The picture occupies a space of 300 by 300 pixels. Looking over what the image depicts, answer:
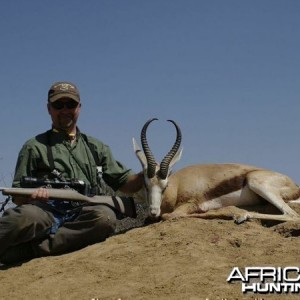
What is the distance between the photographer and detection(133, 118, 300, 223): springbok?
7.64 metres

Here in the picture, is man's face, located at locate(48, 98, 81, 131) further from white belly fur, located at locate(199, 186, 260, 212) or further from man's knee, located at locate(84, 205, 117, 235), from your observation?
white belly fur, located at locate(199, 186, 260, 212)

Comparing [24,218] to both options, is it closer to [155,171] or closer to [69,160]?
[69,160]

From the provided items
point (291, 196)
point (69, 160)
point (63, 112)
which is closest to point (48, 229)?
point (69, 160)

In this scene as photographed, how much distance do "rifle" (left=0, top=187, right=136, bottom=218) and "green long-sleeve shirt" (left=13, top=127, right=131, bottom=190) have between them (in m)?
0.26

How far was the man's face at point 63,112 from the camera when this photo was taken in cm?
649

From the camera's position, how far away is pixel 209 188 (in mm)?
8445

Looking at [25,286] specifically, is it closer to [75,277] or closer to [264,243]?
[75,277]

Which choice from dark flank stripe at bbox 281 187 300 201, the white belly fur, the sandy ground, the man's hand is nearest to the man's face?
the man's hand

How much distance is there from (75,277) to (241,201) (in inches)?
152

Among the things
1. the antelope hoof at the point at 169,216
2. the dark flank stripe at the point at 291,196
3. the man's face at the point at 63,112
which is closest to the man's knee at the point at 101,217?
the man's face at the point at 63,112

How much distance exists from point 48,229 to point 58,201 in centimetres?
36

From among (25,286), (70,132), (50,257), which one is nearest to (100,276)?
(25,286)

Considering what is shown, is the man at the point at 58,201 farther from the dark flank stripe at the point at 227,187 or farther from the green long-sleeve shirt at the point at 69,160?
the dark flank stripe at the point at 227,187

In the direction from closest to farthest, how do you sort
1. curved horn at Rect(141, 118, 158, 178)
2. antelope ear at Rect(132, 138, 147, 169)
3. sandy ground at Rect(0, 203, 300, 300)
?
sandy ground at Rect(0, 203, 300, 300)
curved horn at Rect(141, 118, 158, 178)
antelope ear at Rect(132, 138, 147, 169)
